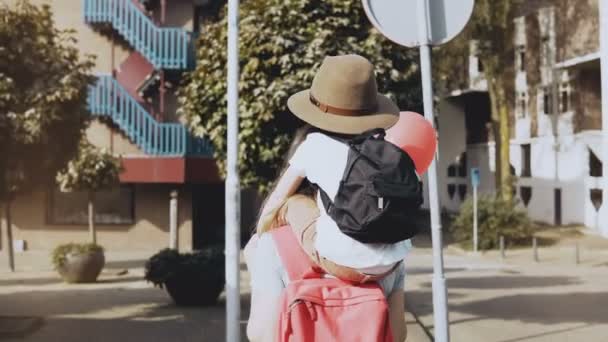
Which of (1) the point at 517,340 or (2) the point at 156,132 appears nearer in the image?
(1) the point at 517,340

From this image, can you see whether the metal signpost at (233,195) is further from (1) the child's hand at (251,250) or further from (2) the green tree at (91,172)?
(2) the green tree at (91,172)

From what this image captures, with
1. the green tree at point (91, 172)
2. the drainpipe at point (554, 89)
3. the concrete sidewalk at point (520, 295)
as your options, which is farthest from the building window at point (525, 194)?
the green tree at point (91, 172)

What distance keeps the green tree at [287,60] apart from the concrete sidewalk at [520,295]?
2862 millimetres

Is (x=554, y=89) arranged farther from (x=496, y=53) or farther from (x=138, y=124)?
(x=138, y=124)

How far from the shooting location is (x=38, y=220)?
2477cm

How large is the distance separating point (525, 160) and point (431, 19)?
3285cm

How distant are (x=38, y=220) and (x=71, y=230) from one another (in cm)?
102

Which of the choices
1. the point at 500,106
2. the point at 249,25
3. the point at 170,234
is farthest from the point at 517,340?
the point at 500,106

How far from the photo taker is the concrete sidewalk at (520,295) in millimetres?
9641

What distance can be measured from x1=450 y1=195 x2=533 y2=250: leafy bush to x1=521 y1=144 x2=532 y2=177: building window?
1082 centimetres

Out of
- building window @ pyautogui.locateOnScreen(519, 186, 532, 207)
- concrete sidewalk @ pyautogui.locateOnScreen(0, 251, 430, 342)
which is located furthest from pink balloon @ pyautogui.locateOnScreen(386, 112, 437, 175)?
building window @ pyautogui.locateOnScreen(519, 186, 532, 207)

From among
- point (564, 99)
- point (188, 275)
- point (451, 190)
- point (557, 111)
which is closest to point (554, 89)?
point (564, 99)

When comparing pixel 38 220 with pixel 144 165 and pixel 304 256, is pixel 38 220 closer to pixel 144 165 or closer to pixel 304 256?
pixel 144 165

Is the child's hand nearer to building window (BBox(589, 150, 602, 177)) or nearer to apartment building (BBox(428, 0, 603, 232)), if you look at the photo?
apartment building (BBox(428, 0, 603, 232))
